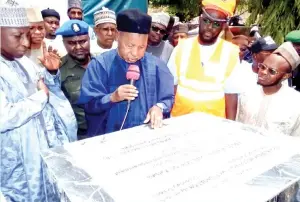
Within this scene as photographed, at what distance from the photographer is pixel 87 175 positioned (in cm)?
154

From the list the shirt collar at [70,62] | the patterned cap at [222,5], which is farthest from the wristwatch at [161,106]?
the shirt collar at [70,62]

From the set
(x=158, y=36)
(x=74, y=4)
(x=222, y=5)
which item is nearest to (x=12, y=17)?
(x=222, y=5)

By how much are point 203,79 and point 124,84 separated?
66 centimetres

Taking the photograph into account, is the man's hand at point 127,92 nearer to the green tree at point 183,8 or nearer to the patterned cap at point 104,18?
the patterned cap at point 104,18

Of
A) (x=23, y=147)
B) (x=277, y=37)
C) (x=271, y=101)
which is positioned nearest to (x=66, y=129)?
(x=23, y=147)

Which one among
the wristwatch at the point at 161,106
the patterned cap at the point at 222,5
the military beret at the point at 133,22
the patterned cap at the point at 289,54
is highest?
the patterned cap at the point at 222,5

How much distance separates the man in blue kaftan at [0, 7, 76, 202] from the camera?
1828mm

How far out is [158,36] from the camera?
12.7 ft

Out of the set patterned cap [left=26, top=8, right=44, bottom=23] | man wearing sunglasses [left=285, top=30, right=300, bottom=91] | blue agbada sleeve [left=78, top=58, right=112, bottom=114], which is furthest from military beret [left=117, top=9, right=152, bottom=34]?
man wearing sunglasses [left=285, top=30, right=300, bottom=91]

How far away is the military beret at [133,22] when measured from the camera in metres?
2.05

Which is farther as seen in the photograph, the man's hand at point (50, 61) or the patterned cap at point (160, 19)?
the patterned cap at point (160, 19)

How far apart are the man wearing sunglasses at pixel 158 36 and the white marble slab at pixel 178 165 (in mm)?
1922

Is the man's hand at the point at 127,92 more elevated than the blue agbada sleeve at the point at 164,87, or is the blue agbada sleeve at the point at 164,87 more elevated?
the man's hand at the point at 127,92

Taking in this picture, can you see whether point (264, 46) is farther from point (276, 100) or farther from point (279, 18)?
point (279, 18)
